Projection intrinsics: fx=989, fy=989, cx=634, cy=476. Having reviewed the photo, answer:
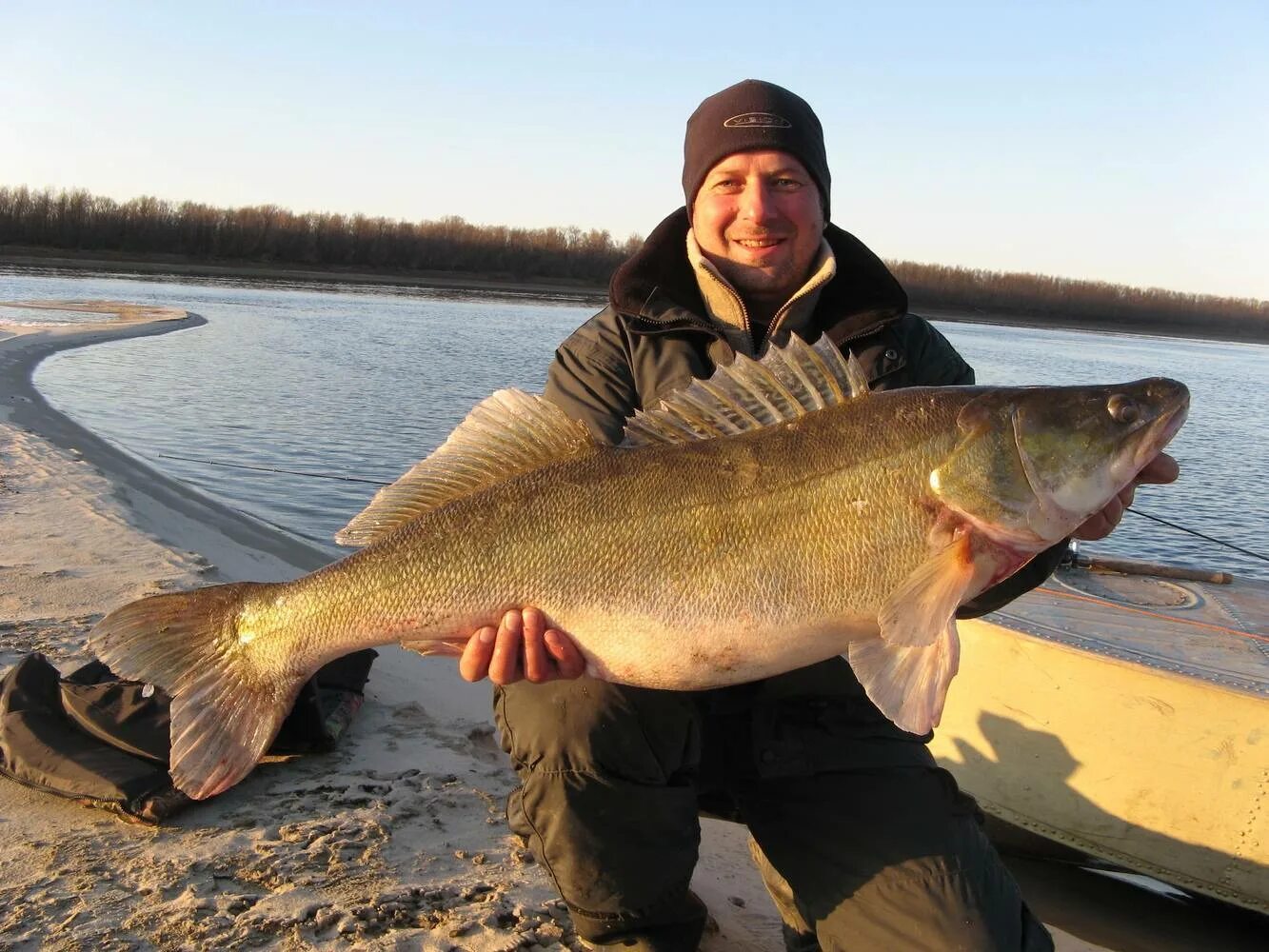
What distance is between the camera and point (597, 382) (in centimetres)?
347

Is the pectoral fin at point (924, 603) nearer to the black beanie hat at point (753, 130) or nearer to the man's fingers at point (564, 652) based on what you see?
the man's fingers at point (564, 652)

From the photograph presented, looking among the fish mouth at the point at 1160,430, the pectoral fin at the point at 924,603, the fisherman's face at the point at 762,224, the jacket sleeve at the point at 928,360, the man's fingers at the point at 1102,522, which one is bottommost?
the pectoral fin at the point at 924,603

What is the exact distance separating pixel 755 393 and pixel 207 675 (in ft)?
6.03

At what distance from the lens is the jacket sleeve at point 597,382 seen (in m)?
3.41

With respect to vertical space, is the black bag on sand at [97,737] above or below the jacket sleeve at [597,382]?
below

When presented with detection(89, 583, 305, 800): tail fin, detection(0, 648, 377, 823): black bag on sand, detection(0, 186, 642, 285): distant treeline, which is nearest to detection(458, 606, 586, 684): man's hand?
detection(89, 583, 305, 800): tail fin

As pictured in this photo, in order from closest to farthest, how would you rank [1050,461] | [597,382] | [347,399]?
[1050,461] < [597,382] < [347,399]

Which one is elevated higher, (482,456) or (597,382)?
(597,382)

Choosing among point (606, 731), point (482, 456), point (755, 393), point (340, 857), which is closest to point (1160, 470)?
point (755, 393)

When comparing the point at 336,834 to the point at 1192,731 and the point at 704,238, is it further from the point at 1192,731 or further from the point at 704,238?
the point at 1192,731

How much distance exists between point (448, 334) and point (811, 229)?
27981 millimetres

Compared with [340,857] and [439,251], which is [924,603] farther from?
[439,251]

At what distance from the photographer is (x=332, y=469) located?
38.9 ft

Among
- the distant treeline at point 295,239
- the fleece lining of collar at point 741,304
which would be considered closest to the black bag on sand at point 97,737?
the fleece lining of collar at point 741,304
